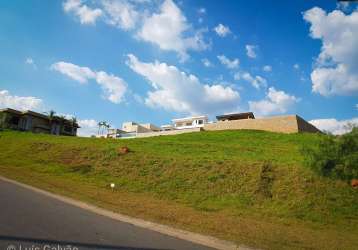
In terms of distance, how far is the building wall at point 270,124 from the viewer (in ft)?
165

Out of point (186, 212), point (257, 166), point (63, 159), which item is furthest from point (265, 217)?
point (63, 159)

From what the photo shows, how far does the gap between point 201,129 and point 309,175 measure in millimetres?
37859

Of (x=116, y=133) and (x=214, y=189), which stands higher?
(x=116, y=133)

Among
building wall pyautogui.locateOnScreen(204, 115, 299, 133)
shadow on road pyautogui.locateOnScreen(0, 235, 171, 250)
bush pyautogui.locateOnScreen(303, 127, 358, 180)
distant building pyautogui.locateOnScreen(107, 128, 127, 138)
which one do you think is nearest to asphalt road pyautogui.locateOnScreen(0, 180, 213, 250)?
shadow on road pyautogui.locateOnScreen(0, 235, 171, 250)

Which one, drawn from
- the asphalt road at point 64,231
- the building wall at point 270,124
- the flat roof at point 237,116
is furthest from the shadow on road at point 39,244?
the flat roof at point 237,116

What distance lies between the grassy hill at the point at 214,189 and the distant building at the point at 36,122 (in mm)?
45894

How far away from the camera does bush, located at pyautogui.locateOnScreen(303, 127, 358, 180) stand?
17.6 meters

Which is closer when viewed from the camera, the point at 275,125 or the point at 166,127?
the point at 275,125

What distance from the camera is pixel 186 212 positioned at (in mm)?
16062

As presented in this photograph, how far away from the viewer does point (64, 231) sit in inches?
352

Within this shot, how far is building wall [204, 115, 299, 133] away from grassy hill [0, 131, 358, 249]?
15803 mm

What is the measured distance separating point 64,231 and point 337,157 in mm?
15506

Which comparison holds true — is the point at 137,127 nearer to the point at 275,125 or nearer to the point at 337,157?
the point at 275,125

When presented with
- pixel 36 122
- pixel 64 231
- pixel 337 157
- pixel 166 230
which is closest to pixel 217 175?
pixel 337 157
